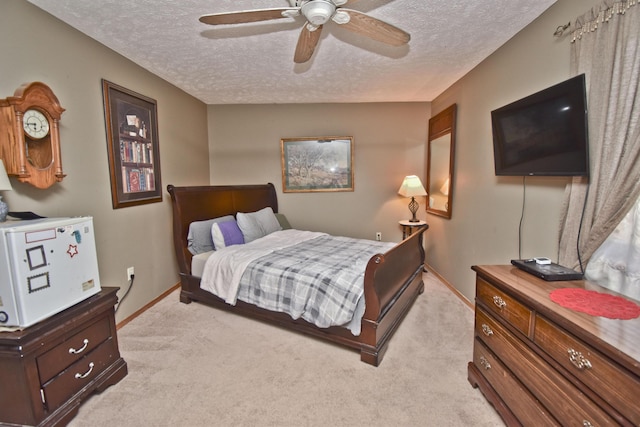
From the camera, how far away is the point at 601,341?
A: 978mm

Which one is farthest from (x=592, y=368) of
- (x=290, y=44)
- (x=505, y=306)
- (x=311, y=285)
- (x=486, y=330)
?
(x=290, y=44)

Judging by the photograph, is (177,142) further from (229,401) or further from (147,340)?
(229,401)

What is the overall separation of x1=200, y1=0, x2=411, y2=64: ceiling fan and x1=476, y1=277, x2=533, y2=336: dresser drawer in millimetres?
1654

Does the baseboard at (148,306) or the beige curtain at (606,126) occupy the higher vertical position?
the beige curtain at (606,126)

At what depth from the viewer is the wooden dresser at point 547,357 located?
3.14 ft

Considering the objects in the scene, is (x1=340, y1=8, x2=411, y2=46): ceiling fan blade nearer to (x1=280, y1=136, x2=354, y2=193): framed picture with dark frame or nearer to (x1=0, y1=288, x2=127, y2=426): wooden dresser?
(x1=0, y1=288, x2=127, y2=426): wooden dresser

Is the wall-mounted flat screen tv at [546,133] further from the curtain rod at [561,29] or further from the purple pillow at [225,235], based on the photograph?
the purple pillow at [225,235]

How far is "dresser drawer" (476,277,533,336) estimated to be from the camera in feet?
4.51

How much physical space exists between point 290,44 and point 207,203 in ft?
6.99

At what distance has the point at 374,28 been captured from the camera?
A: 1.65 metres

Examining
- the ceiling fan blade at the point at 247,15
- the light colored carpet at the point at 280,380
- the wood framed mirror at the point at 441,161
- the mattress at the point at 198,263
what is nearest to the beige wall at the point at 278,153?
the wood framed mirror at the point at 441,161

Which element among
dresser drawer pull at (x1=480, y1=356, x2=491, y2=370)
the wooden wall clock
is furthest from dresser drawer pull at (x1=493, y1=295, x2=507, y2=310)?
the wooden wall clock

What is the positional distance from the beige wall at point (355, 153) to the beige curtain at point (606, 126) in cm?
259

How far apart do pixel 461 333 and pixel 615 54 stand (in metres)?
2.19
